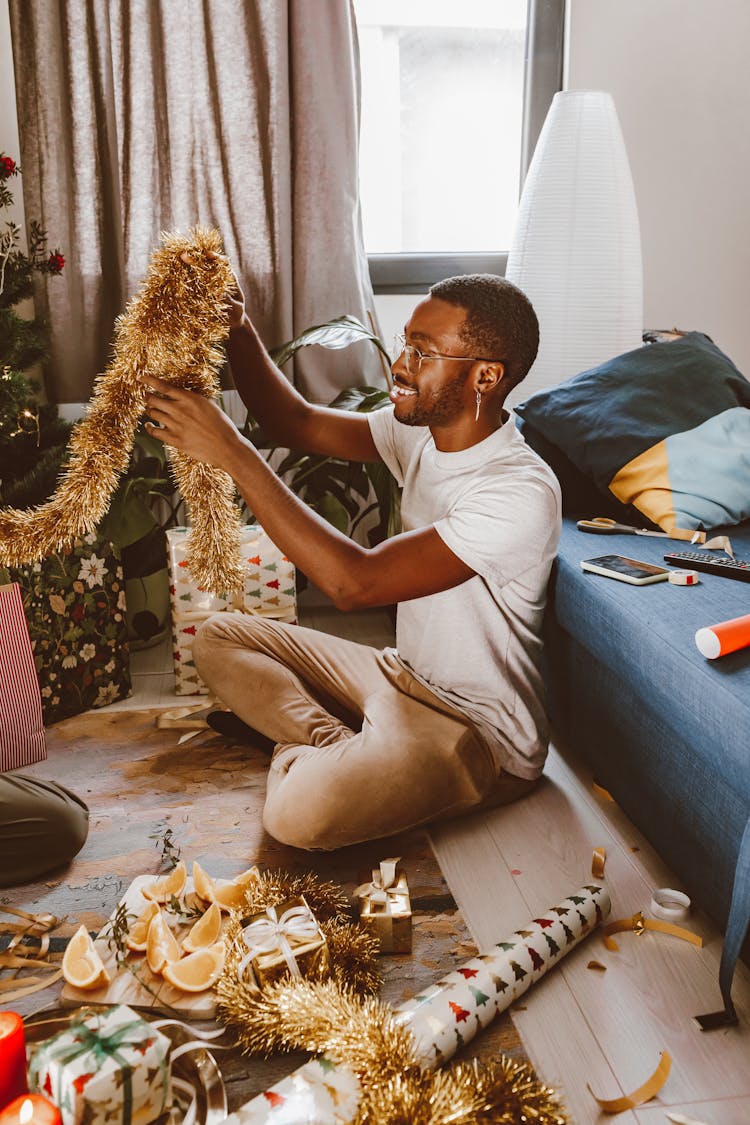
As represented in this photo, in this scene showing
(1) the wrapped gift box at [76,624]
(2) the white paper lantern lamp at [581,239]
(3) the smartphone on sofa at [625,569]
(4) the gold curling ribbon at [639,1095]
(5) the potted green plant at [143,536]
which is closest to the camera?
(4) the gold curling ribbon at [639,1095]

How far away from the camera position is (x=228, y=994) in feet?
4.23

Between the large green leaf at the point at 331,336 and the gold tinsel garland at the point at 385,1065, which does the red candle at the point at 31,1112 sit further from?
the large green leaf at the point at 331,336

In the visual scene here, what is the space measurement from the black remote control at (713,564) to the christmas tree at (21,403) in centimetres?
140

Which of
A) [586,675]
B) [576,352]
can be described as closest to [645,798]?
[586,675]

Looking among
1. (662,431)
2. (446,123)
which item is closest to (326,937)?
(662,431)

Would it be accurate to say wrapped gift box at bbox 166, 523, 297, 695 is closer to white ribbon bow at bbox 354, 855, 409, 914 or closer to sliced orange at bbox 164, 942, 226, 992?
white ribbon bow at bbox 354, 855, 409, 914

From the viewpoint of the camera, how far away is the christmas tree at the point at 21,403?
87.0 inches

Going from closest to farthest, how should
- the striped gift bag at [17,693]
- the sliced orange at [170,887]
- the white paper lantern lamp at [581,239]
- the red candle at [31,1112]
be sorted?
1. the red candle at [31,1112]
2. the sliced orange at [170,887]
3. the striped gift bag at [17,693]
4. the white paper lantern lamp at [581,239]

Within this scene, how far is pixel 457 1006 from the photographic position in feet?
4.12

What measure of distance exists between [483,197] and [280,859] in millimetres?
2231

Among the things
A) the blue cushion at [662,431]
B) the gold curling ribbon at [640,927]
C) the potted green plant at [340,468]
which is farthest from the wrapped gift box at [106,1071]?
the potted green plant at [340,468]

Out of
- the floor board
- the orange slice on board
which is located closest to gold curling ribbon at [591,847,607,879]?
the floor board

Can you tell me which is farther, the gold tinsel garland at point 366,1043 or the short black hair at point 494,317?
the short black hair at point 494,317

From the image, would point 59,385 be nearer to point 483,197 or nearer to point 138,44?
point 138,44
